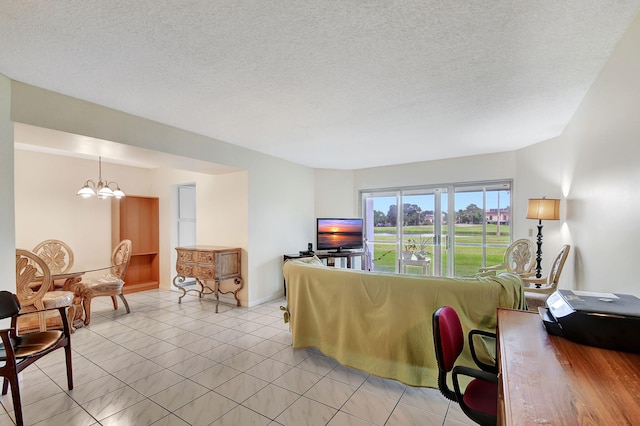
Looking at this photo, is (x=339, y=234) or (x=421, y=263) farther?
(x=339, y=234)

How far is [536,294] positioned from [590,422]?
2.95m

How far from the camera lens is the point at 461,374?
4.74ft

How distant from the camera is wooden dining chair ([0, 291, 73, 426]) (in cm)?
185

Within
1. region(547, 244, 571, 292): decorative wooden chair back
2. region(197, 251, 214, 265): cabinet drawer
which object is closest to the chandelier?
region(197, 251, 214, 265): cabinet drawer

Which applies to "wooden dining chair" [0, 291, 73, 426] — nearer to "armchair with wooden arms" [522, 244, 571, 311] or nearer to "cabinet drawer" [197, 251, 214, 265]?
"cabinet drawer" [197, 251, 214, 265]

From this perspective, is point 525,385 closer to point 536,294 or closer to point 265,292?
point 536,294

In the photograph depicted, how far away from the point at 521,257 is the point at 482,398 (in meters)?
3.59

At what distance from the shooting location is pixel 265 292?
16.2 ft

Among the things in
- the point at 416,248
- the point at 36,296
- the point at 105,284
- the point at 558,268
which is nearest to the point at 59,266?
the point at 105,284

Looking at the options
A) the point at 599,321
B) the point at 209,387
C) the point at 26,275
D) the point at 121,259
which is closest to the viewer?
the point at 599,321

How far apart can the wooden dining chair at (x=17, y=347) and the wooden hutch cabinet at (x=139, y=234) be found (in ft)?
11.6

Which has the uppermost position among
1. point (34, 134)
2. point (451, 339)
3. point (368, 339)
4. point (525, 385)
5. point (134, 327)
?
point (34, 134)

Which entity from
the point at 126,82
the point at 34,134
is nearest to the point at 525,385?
the point at 126,82

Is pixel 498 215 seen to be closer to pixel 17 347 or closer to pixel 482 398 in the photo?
pixel 482 398
